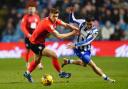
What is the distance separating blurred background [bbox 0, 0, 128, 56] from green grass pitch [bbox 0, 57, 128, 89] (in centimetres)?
289

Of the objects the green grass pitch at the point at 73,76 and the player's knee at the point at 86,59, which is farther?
the player's knee at the point at 86,59

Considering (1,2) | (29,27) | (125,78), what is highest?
(1,2)

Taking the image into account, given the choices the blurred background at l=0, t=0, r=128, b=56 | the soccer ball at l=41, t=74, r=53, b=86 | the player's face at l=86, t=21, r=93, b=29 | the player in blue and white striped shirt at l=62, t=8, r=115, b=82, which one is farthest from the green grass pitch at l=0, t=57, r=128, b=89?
the blurred background at l=0, t=0, r=128, b=56

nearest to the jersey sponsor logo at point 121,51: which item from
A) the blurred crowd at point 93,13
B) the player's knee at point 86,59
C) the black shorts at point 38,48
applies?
the blurred crowd at point 93,13

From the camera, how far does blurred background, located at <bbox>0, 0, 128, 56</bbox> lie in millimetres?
28500

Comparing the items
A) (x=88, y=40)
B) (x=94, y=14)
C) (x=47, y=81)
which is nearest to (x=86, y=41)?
(x=88, y=40)

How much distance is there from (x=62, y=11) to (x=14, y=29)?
10.1 feet

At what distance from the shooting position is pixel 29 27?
20656mm

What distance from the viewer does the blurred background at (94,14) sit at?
93.5 ft

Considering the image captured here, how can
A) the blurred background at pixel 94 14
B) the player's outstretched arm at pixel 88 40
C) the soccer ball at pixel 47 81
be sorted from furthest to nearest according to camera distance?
the blurred background at pixel 94 14, the player's outstretched arm at pixel 88 40, the soccer ball at pixel 47 81

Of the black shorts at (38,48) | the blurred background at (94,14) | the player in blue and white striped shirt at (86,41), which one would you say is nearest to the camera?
the black shorts at (38,48)

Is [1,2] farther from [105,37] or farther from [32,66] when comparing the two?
[32,66]

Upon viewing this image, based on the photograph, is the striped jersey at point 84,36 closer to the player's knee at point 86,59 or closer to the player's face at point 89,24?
the player's face at point 89,24

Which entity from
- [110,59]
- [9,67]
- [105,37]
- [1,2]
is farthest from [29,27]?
[1,2]
